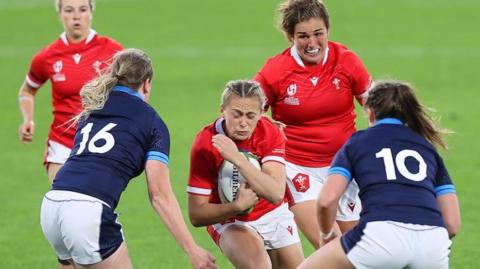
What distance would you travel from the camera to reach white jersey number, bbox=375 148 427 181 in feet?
21.3

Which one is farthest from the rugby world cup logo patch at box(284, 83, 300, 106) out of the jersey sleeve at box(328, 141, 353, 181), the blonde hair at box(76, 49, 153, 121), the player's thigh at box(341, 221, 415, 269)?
the player's thigh at box(341, 221, 415, 269)

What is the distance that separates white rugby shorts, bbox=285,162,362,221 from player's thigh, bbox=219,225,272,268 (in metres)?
0.86

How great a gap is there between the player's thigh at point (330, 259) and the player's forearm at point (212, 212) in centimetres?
83

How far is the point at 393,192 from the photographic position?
6.46 m

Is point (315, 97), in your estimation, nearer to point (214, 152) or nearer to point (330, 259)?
point (214, 152)

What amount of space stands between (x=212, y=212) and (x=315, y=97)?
1614 mm

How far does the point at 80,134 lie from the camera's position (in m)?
7.22

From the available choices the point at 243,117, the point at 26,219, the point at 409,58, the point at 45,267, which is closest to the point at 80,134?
the point at 243,117

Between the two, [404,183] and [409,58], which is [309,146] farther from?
[409,58]

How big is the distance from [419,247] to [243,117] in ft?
5.50

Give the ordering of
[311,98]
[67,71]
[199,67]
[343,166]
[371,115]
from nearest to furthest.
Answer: [343,166]
[371,115]
[311,98]
[67,71]
[199,67]

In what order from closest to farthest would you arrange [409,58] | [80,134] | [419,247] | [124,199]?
1. [419,247]
2. [80,134]
3. [124,199]
4. [409,58]

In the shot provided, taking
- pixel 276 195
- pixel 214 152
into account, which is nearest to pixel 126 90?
pixel 214 152

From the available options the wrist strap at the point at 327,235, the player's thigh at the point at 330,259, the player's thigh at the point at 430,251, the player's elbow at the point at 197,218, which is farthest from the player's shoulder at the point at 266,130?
the player's thigh at the point at 430,251
